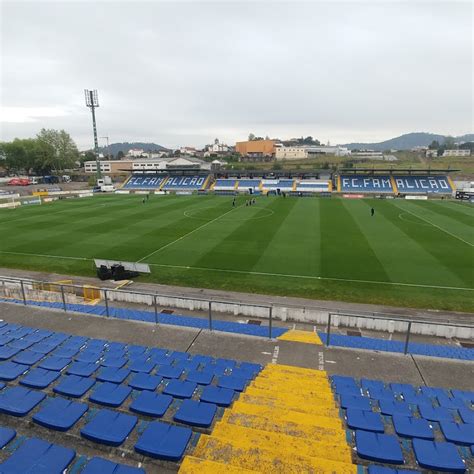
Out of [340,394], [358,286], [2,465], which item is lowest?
[358,286]

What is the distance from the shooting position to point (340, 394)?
7738 millimetres

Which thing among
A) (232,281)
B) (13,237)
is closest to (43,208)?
(13,237)

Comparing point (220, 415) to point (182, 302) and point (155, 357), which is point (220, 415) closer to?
point (155, 357)

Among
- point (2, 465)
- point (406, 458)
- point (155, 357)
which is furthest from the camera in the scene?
point (155, 357)

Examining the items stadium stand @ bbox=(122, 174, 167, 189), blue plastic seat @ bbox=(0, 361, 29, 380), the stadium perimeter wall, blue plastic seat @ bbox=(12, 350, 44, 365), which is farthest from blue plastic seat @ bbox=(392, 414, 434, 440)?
stadium stand @ bbox=(122, 174, 167, 189)

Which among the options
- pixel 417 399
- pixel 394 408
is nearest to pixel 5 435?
pixel 394 408

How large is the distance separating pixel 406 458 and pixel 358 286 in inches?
592

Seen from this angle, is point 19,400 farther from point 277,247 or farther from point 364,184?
point 364,184

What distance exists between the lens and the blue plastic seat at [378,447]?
5.40 meters

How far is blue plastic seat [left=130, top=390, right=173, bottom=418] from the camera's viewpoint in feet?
21.5

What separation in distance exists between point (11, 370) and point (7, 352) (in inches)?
48.8

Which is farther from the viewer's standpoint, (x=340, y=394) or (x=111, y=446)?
(x=340, y=394)

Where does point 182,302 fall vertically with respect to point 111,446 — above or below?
below

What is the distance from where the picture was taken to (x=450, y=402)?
25.0 ft
